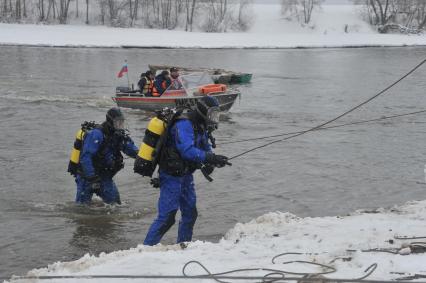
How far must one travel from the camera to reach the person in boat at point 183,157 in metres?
6.54

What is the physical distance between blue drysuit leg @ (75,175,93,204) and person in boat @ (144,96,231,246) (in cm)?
236

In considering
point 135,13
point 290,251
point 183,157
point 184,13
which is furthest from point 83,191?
point 184,13

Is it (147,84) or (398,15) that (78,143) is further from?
(398,15)

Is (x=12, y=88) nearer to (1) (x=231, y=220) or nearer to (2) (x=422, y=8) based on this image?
(1) (x=231, y=220)

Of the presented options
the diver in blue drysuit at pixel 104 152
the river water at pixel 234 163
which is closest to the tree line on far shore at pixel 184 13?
the river water at pixel 234 163

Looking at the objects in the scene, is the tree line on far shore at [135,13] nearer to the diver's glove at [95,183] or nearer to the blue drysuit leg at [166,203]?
the diver's glove at [95,183]

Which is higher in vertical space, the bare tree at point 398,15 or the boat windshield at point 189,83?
the bare tree at point 398,15

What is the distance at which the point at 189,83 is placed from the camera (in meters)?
17.9

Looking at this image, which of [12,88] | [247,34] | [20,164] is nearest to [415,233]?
[20,164]

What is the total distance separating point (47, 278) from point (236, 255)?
5.75 ft

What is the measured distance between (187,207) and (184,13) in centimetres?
6512

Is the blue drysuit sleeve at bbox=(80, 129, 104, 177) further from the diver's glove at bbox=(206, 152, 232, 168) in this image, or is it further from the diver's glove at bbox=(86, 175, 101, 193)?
the diver's glove at bbox=(206, 152, 232, 168)

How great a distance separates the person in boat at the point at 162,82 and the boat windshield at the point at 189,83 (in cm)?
24

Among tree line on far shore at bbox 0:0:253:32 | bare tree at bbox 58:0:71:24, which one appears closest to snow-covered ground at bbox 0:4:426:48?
bare tree at bbox 58:0:71:24
